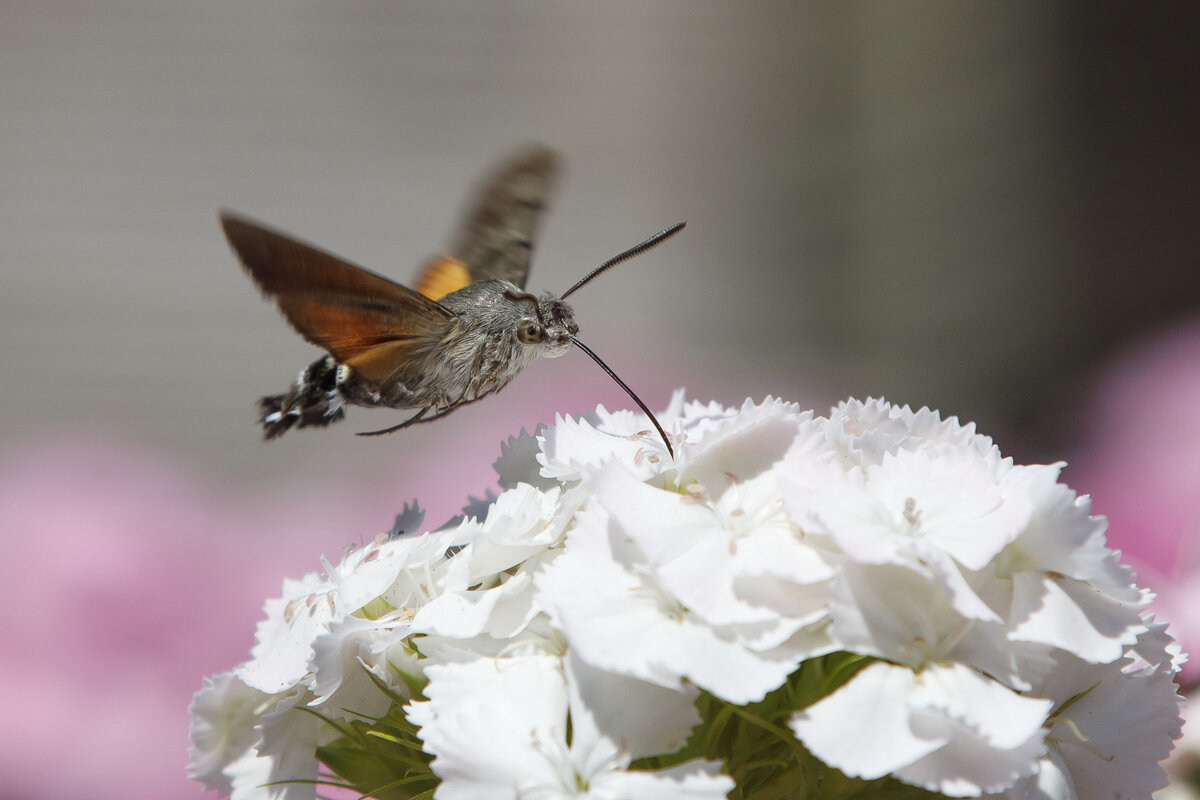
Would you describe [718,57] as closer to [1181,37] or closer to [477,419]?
[1181,37]

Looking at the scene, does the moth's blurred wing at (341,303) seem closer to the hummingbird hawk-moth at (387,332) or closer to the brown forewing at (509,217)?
the hummingbird hawk-moth at (387,332)

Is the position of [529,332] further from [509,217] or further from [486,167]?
[486,167]

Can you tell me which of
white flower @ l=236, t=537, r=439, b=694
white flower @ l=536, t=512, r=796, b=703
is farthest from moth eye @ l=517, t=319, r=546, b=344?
white flower @ l=536, t=512, r=796, b=703

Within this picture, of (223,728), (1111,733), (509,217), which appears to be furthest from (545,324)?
(1111,733)

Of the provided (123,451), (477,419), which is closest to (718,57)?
(477,419)

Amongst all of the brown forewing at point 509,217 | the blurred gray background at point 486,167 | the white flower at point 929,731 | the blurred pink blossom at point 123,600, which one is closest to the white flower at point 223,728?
the white flower at point 929,731

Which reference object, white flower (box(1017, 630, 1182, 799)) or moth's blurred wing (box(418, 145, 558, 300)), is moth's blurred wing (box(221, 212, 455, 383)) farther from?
white flower (box(1017, 630, 1182, 799))
